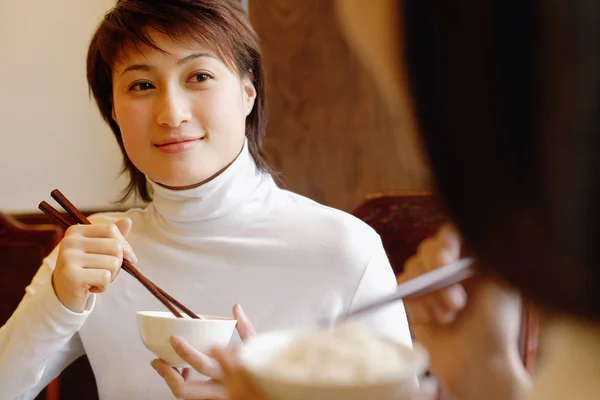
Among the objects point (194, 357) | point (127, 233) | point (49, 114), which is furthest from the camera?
point (49, 114)

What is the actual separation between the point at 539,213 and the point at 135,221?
1.31 meters

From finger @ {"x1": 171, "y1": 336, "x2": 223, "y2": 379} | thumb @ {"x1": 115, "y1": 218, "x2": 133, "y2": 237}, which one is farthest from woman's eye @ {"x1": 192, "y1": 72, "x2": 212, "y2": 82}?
finger @ {"x1": 171, "y1": 336, "x2": 223, "y2": 379}

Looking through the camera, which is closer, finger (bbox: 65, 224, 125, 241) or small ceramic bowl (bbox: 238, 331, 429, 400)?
small ceramic bowl (bbox: 238, 331, 429, 400)

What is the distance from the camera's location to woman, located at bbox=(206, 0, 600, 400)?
32 centimetres

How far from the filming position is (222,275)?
1403mm

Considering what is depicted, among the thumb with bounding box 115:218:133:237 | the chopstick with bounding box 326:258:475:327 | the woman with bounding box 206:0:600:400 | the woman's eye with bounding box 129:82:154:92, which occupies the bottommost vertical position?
the thumb with bounding box 115:218:133:237

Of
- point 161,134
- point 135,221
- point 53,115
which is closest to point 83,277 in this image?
point 161,134

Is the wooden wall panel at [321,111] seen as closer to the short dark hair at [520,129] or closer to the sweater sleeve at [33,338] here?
the sweater sleeve at [33,338]

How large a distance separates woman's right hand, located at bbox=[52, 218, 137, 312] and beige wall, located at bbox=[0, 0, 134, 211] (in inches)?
50.6

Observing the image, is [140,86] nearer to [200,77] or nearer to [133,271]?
[200,77]

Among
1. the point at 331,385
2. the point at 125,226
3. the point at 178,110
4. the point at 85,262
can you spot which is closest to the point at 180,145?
the point at 178,110

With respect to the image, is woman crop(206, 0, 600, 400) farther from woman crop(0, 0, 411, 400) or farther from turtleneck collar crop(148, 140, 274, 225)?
turtleneck collar crop(148, 140, 274, 225)

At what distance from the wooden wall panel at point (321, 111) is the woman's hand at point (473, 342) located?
1.58 m

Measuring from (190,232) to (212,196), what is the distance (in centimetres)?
10
